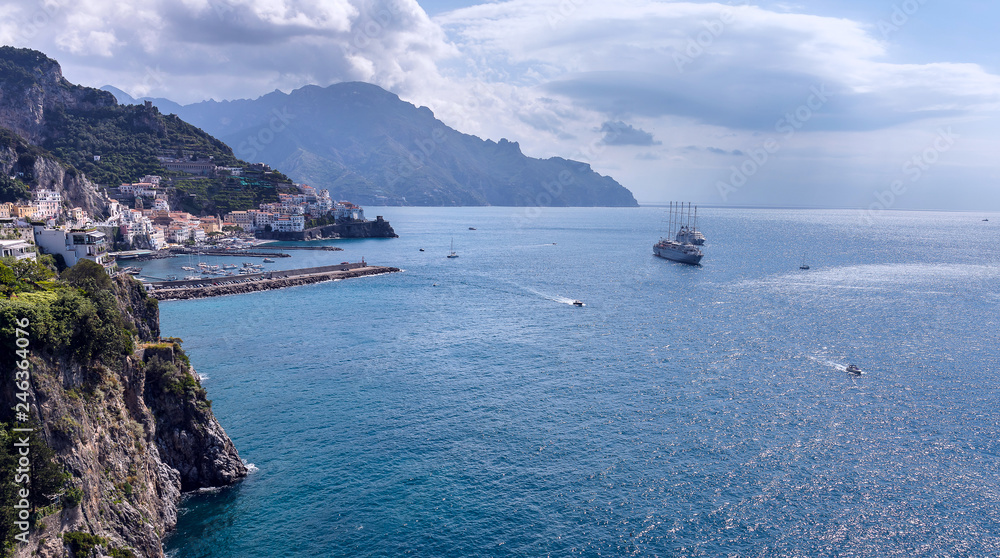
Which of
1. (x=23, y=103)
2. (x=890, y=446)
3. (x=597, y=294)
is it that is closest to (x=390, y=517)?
(x=890, y=446)

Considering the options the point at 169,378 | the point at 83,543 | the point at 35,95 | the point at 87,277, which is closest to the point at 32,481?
the point at 83,543

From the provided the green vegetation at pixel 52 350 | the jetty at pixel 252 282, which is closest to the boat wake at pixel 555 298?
the jetty at pixel 252 282

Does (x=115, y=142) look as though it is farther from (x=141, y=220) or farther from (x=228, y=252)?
(x=228, y=252)

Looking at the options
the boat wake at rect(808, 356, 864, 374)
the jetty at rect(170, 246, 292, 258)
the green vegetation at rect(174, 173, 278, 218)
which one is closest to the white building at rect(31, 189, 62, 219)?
the jetty at rect(170, 246, 292, 258)

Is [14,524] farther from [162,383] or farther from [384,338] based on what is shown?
[384,338]

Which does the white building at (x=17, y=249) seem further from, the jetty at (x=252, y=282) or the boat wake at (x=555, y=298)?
the boat wake at (x=555, y=298)
